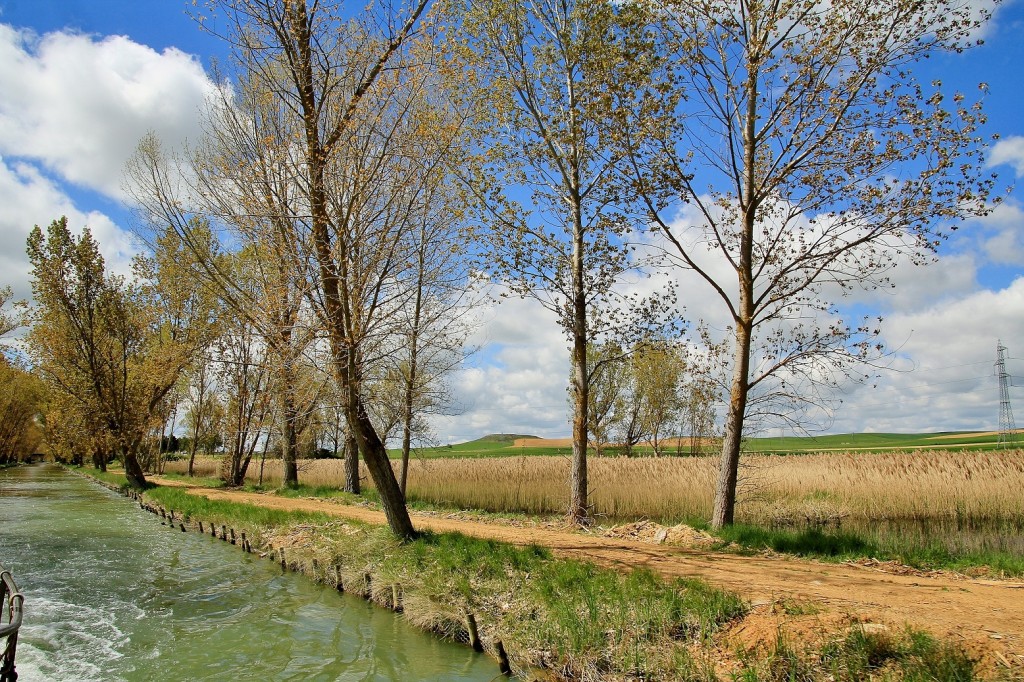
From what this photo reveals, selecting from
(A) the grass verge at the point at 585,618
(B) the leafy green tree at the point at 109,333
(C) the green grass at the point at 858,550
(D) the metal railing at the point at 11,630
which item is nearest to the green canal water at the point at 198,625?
(A) the grass verge at the point at 585,618

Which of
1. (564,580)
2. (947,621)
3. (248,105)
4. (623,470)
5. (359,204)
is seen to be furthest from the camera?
(623,470)

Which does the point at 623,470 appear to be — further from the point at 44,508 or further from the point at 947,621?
the point at 44,508

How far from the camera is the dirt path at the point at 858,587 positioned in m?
5.44

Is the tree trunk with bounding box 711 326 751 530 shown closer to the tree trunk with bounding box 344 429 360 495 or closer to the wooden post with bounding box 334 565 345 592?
the wooden post with bounding box 334 565 345 592

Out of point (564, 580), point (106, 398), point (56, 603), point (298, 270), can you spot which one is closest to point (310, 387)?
point (298, 270)

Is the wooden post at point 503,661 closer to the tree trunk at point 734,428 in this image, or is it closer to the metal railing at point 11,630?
the metal railing at point 11,630

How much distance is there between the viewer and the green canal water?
715 centimetres

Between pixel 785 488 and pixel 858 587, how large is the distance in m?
11.5

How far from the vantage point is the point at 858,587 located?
7.24m

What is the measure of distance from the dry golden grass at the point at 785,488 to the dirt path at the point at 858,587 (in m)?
4.11

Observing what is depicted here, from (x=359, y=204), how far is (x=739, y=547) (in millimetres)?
7905

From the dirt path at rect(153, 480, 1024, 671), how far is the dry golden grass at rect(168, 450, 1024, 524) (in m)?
4.11

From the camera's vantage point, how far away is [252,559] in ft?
43.5

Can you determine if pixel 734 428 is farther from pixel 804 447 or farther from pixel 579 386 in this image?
pixel 804 447
